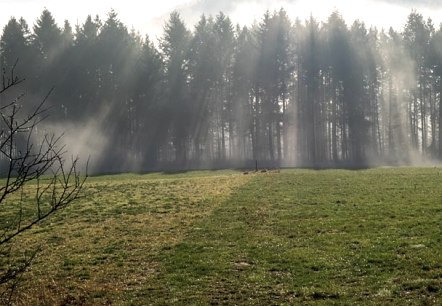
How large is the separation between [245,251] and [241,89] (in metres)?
66.1

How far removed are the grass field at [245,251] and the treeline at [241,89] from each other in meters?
51.4

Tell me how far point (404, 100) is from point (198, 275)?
7840 centimetres

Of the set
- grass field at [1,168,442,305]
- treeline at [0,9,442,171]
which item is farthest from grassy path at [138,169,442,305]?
treeline at [0,9,442,171]

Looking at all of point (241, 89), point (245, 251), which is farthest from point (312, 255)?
point (241, 89)

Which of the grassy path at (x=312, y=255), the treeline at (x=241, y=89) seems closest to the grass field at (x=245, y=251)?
the grassy path at (x=312, y=255)

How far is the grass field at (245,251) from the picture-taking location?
39.9 ft

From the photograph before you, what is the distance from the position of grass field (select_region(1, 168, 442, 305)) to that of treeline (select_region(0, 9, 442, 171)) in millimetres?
51385

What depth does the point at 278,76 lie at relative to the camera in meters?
81.6

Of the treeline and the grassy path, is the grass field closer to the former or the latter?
the grassy path

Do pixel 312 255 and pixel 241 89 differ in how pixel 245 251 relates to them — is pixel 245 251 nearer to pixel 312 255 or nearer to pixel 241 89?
pixel 312 255

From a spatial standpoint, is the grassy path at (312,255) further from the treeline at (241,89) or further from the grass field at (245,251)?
the treeline at (241,89)

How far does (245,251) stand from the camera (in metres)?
16.4

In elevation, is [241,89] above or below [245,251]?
above

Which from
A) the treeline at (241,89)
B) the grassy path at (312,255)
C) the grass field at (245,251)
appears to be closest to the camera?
the grassy path at (312,255)
